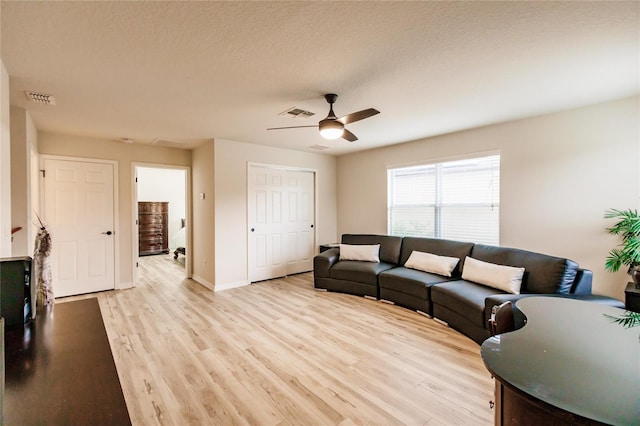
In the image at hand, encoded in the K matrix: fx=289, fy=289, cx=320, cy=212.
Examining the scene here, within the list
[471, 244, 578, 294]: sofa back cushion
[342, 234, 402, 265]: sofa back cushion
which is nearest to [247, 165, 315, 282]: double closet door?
[342, 234, 402, 265]: sofa back cushion

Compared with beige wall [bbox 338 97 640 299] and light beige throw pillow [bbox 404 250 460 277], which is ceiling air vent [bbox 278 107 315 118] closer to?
beige wall [bbox 338 97 640 299]

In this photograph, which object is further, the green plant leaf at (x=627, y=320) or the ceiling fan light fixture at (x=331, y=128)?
the ceiling fan light fixture at (x=331, y=128)

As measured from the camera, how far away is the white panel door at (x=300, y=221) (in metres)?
5.76

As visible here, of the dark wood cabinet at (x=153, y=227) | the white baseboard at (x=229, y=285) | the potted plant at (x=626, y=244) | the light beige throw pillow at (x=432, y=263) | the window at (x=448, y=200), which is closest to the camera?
the potted plant at (x=626, y=244)

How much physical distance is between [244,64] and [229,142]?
2.72 meters

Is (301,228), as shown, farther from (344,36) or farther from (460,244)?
(344,36)

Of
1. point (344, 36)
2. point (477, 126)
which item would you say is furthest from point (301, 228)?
point (344, 36)

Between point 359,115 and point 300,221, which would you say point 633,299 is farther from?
point 300,221

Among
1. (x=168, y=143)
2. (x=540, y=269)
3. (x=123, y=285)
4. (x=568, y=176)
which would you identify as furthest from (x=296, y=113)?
(x=123, y=285)

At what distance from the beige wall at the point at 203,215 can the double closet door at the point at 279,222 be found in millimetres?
645

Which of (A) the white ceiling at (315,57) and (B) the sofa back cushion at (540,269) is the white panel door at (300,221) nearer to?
(A) the white ceiling at (315,57)

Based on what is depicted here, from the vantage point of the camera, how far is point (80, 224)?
455 cm

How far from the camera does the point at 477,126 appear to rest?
4.06 meters

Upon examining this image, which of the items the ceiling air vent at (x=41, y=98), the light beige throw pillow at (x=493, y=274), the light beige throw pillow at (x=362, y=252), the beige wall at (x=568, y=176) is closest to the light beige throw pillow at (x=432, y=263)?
the light beige throw pillow at (x=493, y=274)
